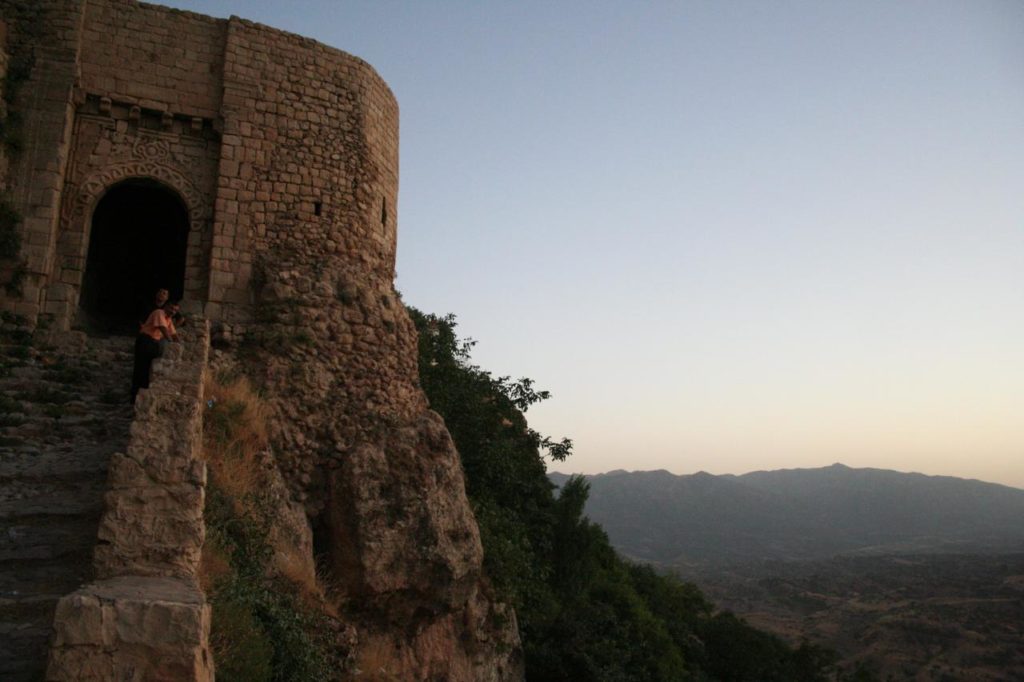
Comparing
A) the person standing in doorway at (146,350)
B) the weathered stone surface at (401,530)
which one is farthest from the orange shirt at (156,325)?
the weathered stone surface at (401,530)

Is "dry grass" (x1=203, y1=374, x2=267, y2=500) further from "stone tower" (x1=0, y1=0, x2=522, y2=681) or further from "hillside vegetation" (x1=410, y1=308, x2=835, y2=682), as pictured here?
"hillside vegetation" (x1=410, y1=308, x2=835, y2=682)

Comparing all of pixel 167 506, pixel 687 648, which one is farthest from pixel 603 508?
pixel 167 506

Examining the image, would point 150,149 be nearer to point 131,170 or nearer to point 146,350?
point 131,170

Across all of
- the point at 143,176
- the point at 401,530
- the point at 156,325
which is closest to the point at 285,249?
the point at 143,176

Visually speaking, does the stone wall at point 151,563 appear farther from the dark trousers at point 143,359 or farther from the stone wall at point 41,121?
the stone wall at point 41,121

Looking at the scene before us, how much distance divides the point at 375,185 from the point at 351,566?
5.77 meters

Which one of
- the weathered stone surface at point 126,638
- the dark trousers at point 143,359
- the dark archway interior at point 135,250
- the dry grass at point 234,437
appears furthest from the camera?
the dark archway interior at point 135,250

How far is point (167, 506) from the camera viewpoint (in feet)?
16.6

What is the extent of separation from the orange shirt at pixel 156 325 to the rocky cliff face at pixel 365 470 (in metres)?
1.30

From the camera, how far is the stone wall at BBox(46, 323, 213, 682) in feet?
12.1

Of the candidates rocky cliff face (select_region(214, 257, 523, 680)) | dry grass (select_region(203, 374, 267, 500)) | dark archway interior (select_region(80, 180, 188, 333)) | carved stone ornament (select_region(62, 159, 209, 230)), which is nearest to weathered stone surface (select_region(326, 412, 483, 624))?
rocky cliff face (select_region(214, 257, 523, 680))

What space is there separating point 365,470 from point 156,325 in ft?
10.4

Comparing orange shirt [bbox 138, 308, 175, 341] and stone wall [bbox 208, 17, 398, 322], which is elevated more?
stone wall [bbox 208, 17, 398, 322]

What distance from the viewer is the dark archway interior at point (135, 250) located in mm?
12539
